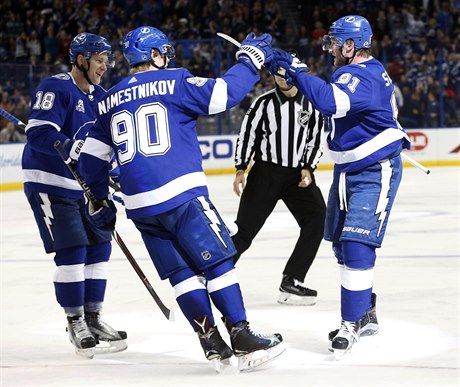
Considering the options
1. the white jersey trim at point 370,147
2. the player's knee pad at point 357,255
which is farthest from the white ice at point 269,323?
the white jersey trim at point 370,147

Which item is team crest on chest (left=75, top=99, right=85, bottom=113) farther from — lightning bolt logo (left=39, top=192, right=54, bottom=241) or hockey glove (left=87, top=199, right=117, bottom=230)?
hockey glove (left=87, top=199, right=117, bottom=230)

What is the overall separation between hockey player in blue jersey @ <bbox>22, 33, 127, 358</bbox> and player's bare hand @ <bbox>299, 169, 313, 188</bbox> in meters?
1.49

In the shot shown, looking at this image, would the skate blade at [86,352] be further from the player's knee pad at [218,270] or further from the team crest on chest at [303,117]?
the team crest on chest at [303,117]

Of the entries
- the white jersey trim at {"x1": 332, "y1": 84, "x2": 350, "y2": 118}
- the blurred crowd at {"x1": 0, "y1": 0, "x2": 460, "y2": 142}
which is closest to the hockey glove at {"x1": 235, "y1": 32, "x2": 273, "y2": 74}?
the white jersey trim at {"x1": 332, "y1": 84, "x2": 350, "y2": 118}

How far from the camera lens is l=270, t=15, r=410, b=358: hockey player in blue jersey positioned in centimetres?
486

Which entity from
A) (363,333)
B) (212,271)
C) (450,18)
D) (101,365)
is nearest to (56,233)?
(101,365)

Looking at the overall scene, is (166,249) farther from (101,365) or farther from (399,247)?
(399,247)

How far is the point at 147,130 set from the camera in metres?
4.41

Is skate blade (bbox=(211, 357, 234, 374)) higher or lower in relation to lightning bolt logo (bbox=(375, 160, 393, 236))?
lower

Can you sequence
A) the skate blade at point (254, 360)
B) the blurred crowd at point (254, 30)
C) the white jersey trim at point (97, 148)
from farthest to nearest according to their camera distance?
the blurred crowd at point (254, 30) < the white jersey trim at point (97, 148) < the skate blade at point (254, 360)

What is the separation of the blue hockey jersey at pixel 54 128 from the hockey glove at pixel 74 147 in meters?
0.11

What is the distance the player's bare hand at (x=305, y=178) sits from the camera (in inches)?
249

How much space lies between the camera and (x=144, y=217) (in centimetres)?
448

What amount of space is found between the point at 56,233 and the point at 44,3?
1382 centimetres
